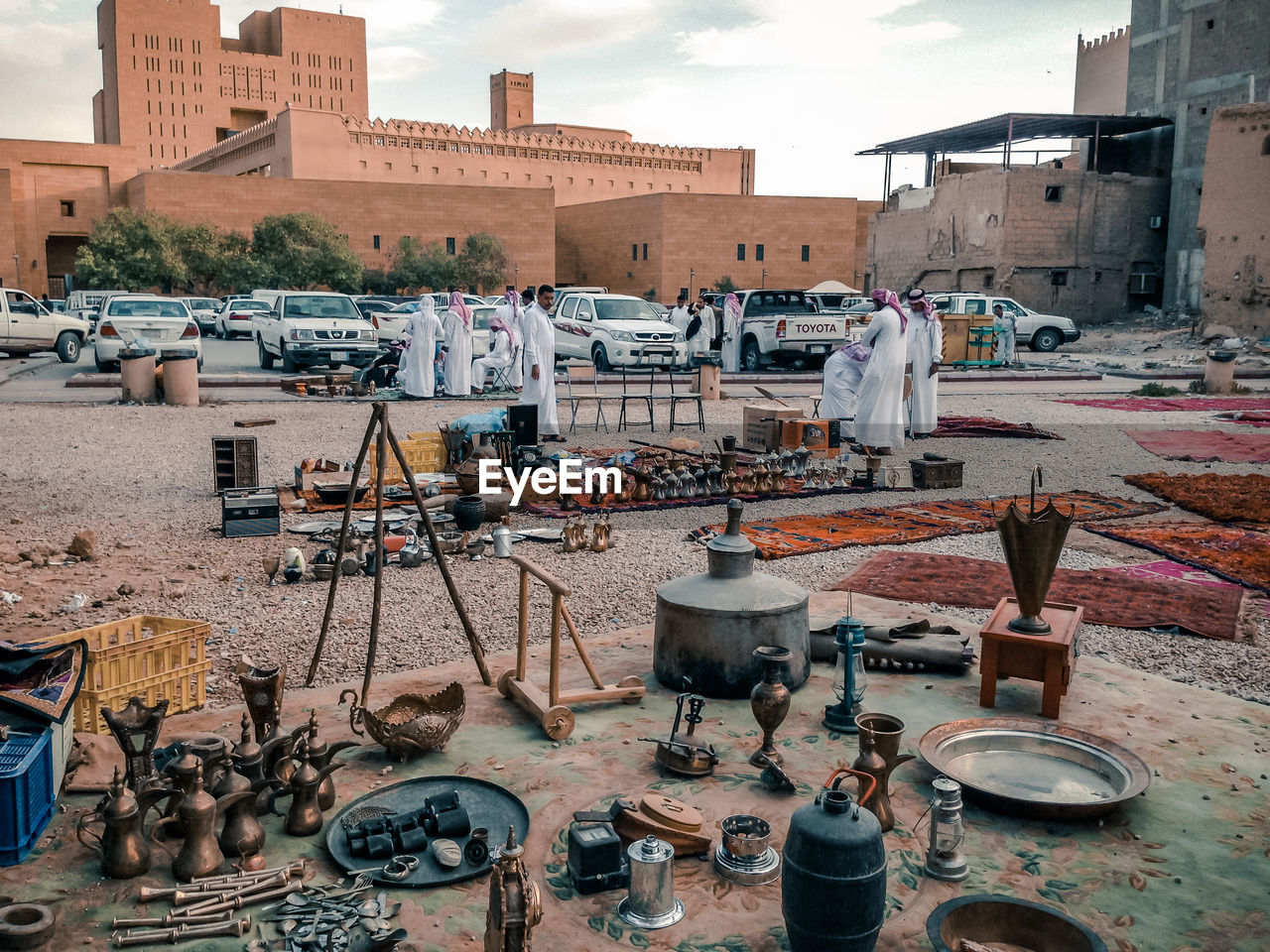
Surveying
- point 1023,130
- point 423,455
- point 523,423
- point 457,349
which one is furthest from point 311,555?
point 1023,130

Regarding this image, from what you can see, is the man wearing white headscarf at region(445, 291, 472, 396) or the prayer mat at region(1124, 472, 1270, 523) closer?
the prayer mat at region(1124, 472, 1270, 523)

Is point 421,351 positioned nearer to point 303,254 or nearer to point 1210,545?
point 1210,545

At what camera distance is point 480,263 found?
48.6 meters

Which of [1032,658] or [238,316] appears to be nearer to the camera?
[1032,658]

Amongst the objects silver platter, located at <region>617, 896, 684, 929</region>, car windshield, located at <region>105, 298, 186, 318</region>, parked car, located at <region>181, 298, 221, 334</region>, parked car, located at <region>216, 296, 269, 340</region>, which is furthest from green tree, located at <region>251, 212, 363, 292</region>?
silver platter, located at <region>617, 896, 684, 929</region>

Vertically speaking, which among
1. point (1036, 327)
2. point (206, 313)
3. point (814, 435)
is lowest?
point (814, 435)

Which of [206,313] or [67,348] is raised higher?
[206,313]

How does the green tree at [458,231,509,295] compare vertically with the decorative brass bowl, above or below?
above

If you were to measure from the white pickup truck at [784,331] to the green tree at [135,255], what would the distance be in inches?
1276

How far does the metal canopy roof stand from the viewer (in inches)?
1359

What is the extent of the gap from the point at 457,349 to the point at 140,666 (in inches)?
511

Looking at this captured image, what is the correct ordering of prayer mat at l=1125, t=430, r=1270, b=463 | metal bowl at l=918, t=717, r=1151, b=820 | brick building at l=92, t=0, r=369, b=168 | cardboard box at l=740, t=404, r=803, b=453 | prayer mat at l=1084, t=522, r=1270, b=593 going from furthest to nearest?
brick building at l=92, t=0, r=369, b=168, prayer mat at l=1125, t=430, r=1270, b=463, cardboard box at l=740, t=404, r=803, b=453, prayer mat at l=1084, t=522, r=1270, b=593, metal bowl at l=918, t=717, r=1151, b=820

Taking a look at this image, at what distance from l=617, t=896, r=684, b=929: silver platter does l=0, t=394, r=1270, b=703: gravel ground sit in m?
2.39

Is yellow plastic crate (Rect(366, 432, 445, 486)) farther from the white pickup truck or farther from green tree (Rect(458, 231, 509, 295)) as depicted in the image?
green tree (Rect(458, 231, 509, 295))
